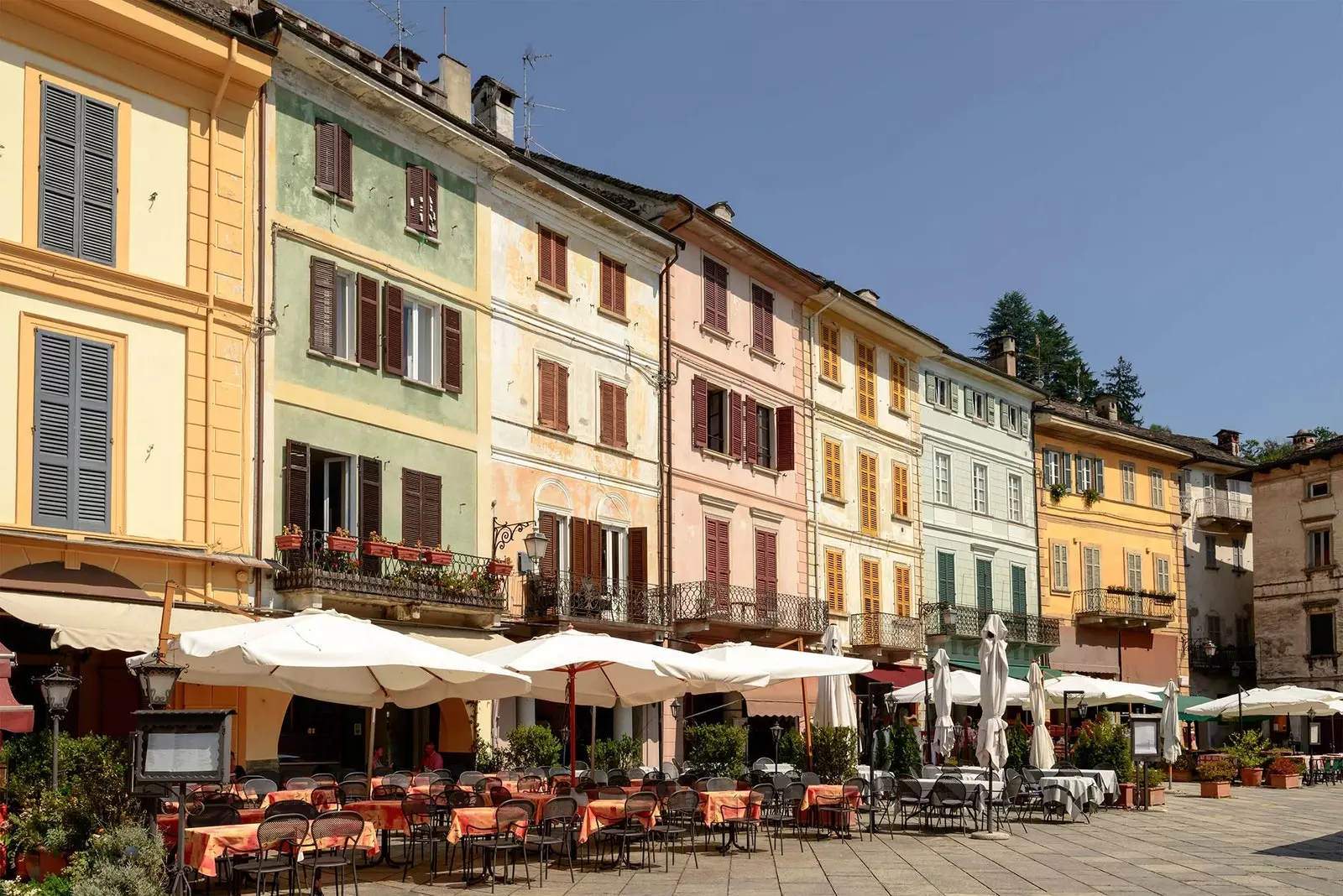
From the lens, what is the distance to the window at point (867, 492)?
3850cm

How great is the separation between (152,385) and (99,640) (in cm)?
400

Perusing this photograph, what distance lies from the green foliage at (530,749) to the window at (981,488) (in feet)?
73.0

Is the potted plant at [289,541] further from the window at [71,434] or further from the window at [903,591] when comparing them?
the window at [903,591]

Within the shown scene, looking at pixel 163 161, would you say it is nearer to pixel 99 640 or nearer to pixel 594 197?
pixel 99 640

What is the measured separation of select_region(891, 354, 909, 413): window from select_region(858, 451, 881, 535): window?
7.12ft

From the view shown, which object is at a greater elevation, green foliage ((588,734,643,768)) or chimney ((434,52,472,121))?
chimney ((434,52,472,121))

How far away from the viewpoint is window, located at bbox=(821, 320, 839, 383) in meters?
37.5

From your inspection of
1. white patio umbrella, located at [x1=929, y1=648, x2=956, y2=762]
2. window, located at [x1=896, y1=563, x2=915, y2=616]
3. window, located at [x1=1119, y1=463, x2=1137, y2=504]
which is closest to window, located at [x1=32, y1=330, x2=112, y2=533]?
white patio umbrella, located at [x1=929, y1=648, x2=956, y2=762]

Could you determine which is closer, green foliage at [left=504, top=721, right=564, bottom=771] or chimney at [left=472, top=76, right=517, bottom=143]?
green foliage at [left=504, top=721, right=564, bottom=771]

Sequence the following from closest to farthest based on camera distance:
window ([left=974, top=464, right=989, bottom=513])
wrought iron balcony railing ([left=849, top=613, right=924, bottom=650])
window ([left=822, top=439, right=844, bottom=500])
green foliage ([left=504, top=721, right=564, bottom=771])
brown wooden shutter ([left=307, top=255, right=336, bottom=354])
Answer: brown wooden shutter ([left=307, top=255, right=336, bottom=354]), green foliage ([left=504, top=721, right=564, bottom=771]), wrought iron balcony railing ([left=849, top=613, right=924, bottom=650]), window ([left=822, top=439, right=844, bottom=500]), window ([left=974, top=464, right=989, bottom=513])

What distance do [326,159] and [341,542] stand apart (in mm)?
5988

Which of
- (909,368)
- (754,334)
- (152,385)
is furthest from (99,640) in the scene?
(909,368)

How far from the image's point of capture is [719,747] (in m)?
27.2

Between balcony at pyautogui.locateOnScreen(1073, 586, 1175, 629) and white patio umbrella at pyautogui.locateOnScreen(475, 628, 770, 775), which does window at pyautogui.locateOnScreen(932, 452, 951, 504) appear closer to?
balcony at pyautogui.locateOnScreen(1073, 586, 1175, 629)
